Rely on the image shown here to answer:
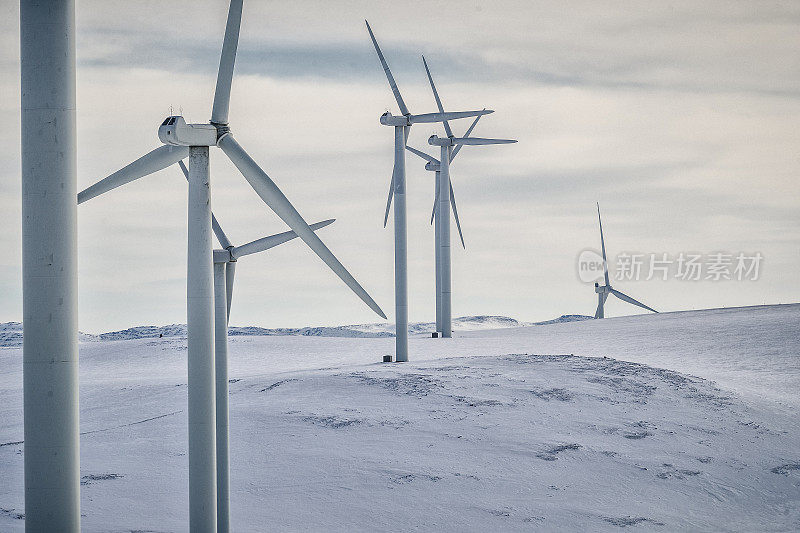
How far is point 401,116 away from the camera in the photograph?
3759 cm

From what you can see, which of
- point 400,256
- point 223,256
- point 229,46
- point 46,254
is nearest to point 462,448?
point 223,256

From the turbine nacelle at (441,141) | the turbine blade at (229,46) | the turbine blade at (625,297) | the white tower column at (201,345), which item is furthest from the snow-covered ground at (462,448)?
the turbine blade at (625,297)

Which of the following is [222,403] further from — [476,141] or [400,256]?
[476,141]

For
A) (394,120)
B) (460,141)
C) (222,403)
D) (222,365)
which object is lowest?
(222,403)

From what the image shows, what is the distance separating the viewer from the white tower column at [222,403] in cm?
1605

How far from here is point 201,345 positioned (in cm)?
1323

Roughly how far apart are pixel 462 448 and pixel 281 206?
10.2m

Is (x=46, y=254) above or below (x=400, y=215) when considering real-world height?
below

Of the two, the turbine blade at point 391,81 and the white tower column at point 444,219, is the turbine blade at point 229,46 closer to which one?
the turbine blade at point 391,81

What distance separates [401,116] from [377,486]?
2052 cm

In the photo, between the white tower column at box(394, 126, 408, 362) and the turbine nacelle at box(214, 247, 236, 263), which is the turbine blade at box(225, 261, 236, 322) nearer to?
the turbine nacelle at box(214, 247, 236, 263)

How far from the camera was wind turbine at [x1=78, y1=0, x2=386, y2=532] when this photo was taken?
13.2m

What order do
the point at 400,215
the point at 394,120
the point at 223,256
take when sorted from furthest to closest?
1. the point at 394,120
2. the point at 400,215
3. the point at 223,256

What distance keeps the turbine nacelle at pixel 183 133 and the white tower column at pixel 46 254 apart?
7.43 feet
